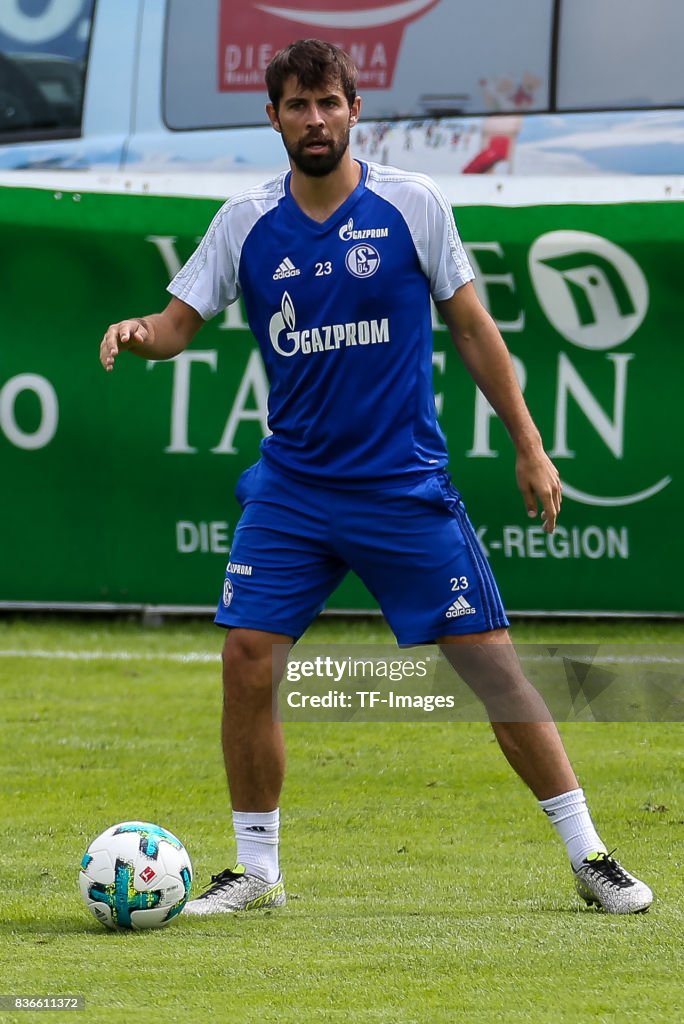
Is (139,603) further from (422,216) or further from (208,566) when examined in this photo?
(422,216)

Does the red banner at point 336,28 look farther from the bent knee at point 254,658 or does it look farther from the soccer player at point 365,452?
the bent knee at point 254,658

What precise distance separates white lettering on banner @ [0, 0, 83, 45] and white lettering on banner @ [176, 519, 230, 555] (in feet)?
8.82

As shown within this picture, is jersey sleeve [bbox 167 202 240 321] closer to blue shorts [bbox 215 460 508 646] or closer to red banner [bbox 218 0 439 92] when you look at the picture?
blue shorts [bbox 215 460 508 646]

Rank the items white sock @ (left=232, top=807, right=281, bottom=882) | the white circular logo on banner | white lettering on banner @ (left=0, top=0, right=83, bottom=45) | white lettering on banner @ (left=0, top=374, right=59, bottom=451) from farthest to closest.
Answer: white lettering on banner @ (left=0, top=0, right=83, bottom=45)
white lettering on banner @ (left=0, top=374, right=59, bottom=451)
the white circular logo on banner
white sock @ (left=232, top=807, right=281, bottom=882)

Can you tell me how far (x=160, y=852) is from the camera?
4.36 meters

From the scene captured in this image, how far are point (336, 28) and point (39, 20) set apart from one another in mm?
1602

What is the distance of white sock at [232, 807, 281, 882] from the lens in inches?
181

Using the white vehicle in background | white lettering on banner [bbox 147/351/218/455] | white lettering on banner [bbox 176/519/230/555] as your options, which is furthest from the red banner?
white lettering on banner [bbox 176/519/230/555]

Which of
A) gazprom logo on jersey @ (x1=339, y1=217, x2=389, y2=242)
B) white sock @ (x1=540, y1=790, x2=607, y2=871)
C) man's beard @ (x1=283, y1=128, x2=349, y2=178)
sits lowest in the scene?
white sock @ (x1=540, y1=790, x2=607, y2=871)

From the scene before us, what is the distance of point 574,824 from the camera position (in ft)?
14.9

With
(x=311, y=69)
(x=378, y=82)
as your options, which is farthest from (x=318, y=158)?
(x=378, y=82)

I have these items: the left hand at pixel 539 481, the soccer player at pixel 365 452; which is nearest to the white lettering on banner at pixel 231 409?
the soccer player at pixel 365 452

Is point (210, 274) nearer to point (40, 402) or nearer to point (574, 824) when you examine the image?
point (574, 824)

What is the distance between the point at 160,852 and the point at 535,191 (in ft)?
16.0
